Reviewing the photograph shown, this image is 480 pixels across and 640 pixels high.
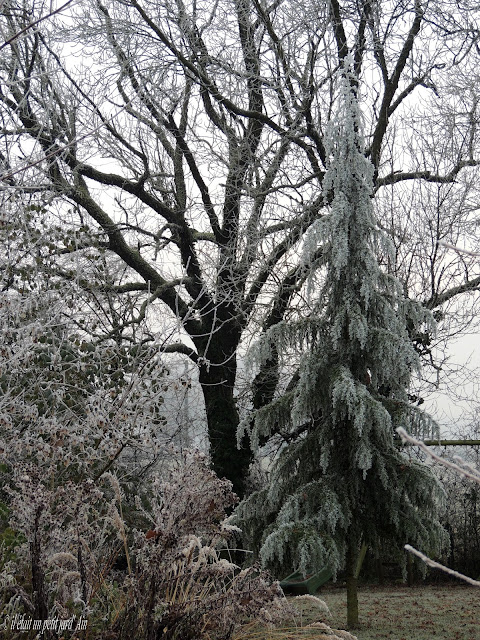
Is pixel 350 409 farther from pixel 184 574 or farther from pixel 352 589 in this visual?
pixel 184 574

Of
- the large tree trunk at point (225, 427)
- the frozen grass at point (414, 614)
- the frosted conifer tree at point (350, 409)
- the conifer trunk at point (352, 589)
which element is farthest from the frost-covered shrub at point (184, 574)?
the large tree trunk at point (225, 427)

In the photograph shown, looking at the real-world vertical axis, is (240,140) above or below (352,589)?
above

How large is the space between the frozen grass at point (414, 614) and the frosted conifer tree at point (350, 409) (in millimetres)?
440

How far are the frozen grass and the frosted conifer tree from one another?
44 cm

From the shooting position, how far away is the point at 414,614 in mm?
8094

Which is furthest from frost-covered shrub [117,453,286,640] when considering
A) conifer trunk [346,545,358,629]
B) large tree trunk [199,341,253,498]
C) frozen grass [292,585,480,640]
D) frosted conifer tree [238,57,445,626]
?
large tree trunk [199,341,253,498]

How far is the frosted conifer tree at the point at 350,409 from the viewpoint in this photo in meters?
7.02

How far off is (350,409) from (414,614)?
9.42 ft

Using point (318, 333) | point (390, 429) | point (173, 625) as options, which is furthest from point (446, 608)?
point (173, 625)

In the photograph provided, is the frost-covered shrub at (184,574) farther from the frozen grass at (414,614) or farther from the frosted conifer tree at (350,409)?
the frozen grass at (414,614)

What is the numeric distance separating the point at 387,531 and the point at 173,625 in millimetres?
4529

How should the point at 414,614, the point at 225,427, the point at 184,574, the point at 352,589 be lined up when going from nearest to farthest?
1. the point at 184,574
2. the point at 352,589
3. the point at 414,614
4. the point at 225,427

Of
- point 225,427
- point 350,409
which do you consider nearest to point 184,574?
point 350,409

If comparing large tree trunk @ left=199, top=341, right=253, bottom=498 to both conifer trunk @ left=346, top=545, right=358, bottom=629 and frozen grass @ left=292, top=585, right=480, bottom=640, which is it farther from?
conifer trunk @ left=346, top=545, right=358, bottom=629
